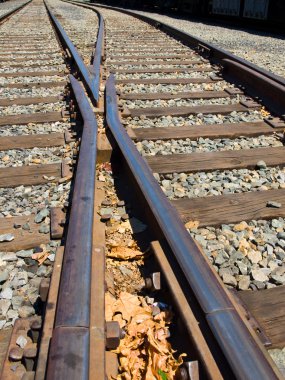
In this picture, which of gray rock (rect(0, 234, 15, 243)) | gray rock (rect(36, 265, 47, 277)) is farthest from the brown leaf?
gray rock (rect(0, 234, 15, 243))

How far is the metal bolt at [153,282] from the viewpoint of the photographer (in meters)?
1.86

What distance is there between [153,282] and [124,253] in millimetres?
382

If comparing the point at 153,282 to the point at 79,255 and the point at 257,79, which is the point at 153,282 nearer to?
the point at 79,255

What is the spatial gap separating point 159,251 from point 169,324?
364 mm

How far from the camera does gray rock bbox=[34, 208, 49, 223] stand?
97.7 inches

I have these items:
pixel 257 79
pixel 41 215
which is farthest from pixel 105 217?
pixel 257 79

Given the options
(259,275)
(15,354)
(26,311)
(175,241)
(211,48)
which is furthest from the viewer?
(211,48)

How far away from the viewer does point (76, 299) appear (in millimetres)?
1506

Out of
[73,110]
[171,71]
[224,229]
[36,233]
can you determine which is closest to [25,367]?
[36,233]

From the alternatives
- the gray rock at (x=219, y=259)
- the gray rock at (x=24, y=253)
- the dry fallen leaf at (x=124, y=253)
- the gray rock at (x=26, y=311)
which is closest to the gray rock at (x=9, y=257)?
the gray rock at (x=24, y=253)

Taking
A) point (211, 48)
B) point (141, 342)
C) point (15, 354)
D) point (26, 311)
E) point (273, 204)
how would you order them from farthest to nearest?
point (211, 48)
point (273, 204)
point (26, 311)
point (141, 342)
point (15, 354)

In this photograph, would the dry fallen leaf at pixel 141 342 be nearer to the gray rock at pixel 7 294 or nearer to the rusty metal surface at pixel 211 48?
the gray rock at pixel 7 294

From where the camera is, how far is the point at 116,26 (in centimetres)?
1210

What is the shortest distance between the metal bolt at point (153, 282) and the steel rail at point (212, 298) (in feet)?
0.45
